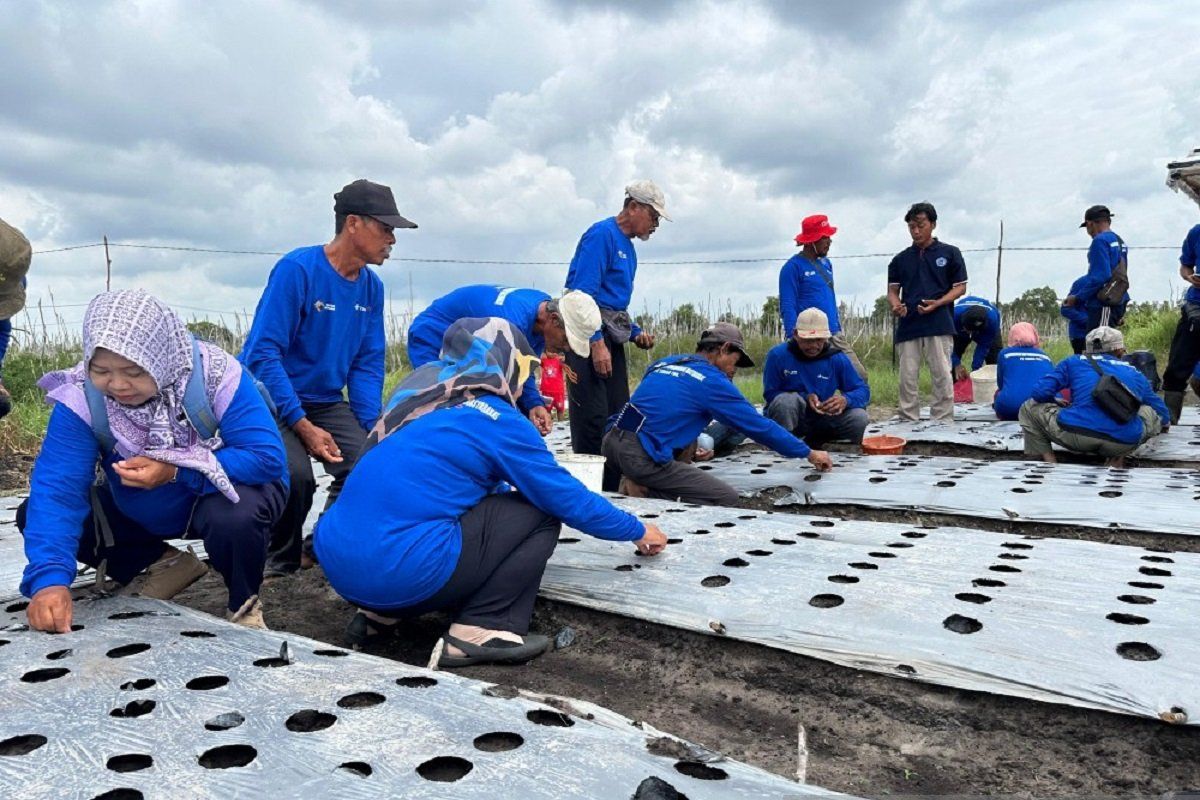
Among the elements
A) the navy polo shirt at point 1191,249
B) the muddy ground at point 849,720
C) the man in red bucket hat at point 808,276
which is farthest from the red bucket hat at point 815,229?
the muddy ground at point 849,720

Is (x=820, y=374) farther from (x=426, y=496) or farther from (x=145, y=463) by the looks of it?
(x=145, y=463)

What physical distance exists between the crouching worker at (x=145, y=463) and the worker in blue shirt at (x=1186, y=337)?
5.72 metres

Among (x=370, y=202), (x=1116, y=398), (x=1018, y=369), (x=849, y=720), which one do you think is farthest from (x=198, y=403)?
(x=1018, y=369)

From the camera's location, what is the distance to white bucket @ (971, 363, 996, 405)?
754 cm

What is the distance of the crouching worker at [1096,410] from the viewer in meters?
4.46

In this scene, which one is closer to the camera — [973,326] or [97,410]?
[97,410]

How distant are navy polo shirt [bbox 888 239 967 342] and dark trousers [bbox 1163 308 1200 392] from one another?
139 centimetres

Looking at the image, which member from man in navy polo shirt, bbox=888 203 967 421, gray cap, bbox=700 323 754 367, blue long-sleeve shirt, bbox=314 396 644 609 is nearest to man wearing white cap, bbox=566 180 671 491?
gray cap, bbox=700 323 754 367

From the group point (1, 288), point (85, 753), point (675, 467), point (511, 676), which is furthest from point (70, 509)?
point (675, 467)

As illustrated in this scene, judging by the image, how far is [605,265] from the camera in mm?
4367

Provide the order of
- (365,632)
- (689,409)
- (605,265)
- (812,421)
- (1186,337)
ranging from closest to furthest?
1. (365,632)
2. (689,409)
3. (605,265)
4. (812,421)
5. (1186,337)

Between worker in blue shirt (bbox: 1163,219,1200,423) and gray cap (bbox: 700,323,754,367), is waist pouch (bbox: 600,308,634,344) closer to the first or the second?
gray cap (bbox: 700,323,754,367)

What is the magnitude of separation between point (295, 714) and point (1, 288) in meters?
2.92

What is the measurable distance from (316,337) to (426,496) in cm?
128
